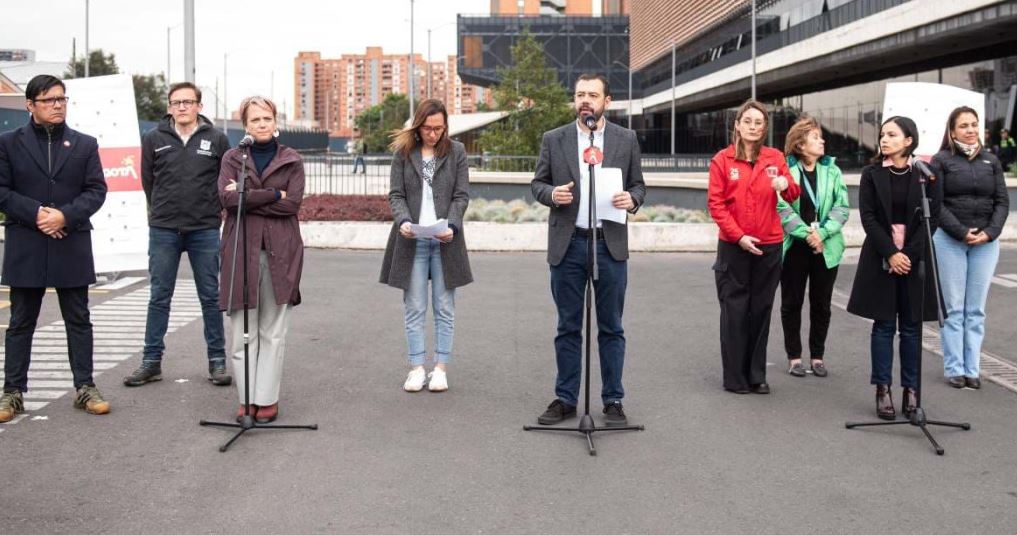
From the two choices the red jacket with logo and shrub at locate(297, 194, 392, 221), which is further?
shrub at locate(297, 194, 392, 221)

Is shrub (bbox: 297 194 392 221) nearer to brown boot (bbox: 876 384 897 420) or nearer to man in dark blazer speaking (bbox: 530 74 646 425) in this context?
man in dark blazer speaking (bbox: 530 74 646 425)

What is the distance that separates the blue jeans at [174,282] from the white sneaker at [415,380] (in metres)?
1.36

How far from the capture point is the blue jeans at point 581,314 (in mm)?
6918

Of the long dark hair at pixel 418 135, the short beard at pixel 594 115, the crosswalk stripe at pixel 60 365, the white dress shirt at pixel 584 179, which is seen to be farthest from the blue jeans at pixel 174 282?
the short beard at pixel 594 115

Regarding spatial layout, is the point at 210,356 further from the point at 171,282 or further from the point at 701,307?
the point at 701,307

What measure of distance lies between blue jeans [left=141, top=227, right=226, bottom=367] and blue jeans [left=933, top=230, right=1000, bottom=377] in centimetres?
523

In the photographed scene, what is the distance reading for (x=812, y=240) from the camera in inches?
331

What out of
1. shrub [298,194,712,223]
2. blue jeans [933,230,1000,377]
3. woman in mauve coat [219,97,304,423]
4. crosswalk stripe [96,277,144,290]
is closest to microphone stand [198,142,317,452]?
woman in mauve coat [219,97,304,423]

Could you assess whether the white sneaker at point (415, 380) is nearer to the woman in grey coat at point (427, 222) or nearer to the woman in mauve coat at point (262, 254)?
the woman in grey coat at point (427, 222)

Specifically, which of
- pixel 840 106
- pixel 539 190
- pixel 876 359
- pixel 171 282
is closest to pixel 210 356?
pixel 171 282

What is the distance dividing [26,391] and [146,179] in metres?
1.70

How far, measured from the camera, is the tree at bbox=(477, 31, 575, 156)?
36.1 meters

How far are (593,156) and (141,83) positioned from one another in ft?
268

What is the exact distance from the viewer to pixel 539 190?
6879mm
